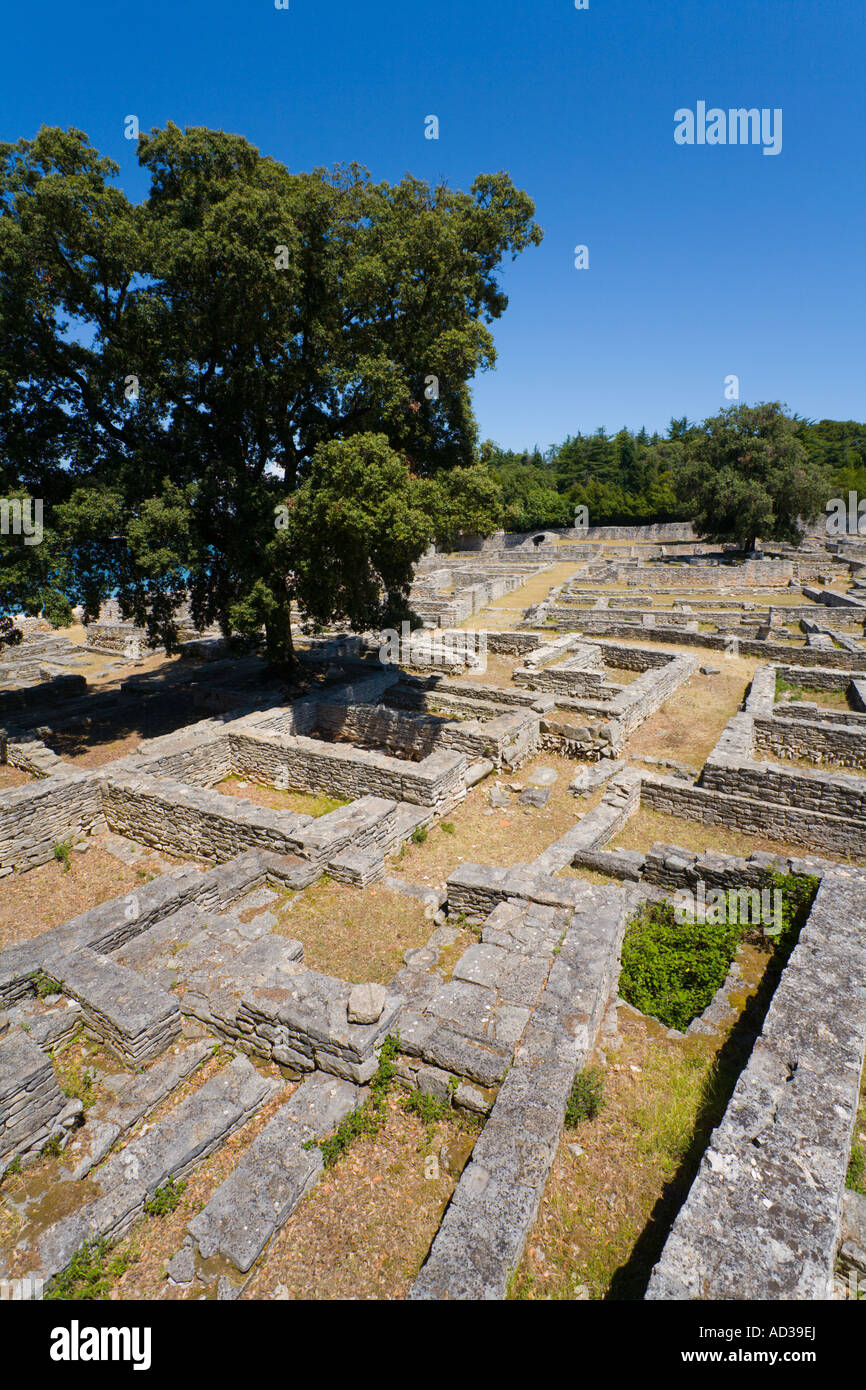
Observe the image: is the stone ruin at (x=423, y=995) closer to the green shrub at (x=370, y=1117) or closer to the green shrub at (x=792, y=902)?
the green shrub at (x=370, y=1117)

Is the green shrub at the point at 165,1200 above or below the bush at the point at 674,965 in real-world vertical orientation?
below

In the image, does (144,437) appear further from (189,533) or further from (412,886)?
(412,886)

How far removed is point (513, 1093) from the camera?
5.23m

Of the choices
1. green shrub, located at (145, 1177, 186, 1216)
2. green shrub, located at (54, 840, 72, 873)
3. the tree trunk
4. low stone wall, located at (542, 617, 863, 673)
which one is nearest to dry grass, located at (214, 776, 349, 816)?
green shrub, located at (54, 840, 72, 873)

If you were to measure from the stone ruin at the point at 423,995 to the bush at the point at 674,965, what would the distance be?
308 mm

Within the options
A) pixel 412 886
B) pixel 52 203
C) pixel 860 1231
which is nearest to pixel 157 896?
pixel 412 886

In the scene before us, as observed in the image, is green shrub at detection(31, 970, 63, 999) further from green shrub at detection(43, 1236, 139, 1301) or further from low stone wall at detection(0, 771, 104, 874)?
low stone wall at detection(0, 771, 104, 874)

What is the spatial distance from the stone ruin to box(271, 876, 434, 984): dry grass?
0.21m

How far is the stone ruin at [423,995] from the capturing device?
4.34 metres

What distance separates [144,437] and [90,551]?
349cm

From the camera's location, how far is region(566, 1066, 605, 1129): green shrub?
17.5 feet

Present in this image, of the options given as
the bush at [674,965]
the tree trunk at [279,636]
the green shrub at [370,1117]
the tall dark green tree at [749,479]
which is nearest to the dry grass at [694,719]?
the bush at [674,965]

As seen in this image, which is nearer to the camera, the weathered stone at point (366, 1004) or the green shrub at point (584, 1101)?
the green shrub at point (584, 1101)

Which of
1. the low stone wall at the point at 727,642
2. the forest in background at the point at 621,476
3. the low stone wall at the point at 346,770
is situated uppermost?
the forest in background at the point at 621,476
